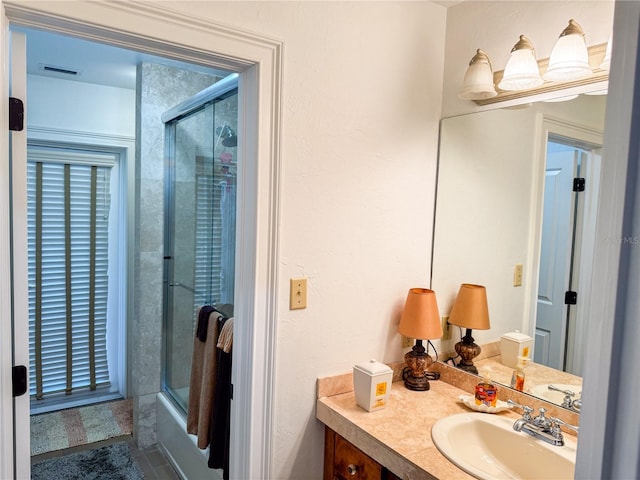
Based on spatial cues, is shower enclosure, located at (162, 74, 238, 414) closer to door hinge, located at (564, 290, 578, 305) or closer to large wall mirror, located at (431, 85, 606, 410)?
large wall mirror, located at (431, 85, 606, 410)

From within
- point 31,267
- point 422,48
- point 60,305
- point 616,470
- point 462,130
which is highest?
point 422,48

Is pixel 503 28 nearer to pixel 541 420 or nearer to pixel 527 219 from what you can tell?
pixel 527 219

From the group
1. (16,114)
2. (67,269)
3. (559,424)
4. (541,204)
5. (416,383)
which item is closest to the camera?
(16,114)

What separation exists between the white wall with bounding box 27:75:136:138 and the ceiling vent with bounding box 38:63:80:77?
0.48 feet

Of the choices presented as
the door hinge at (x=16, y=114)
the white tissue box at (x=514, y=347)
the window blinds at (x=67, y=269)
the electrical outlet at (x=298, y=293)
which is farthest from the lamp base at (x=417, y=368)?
the window blinds at (x=67, y=269)

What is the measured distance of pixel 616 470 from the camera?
1.24ft

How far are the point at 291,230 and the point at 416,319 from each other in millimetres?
626

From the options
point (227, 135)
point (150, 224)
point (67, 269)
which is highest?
point (227, 135)

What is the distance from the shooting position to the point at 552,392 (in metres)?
1.59

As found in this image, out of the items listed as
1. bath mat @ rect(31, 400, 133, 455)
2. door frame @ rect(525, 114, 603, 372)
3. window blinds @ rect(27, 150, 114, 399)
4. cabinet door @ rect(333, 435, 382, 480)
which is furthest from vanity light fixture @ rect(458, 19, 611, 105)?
bath mat @ rect(31, 400, 133, 455)

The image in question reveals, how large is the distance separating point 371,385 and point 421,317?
35 cm

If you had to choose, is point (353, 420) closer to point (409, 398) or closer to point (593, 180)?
point (409, 398)

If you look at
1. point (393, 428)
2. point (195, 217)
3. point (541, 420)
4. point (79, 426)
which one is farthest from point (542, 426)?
point (79, 426)

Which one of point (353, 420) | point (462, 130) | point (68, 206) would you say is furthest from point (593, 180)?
point (68, 206)
